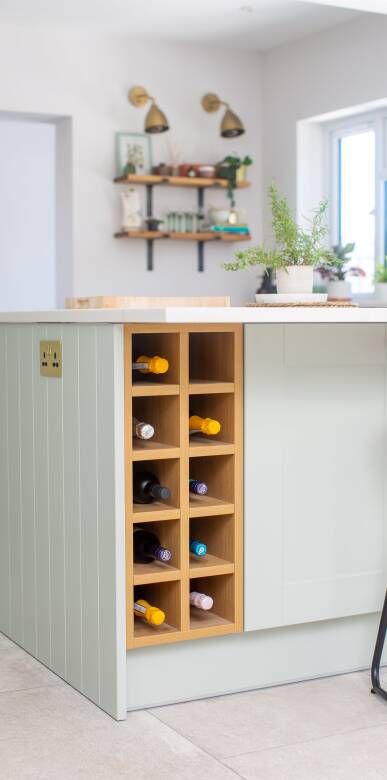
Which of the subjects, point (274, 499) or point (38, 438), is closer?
point (274, 499)

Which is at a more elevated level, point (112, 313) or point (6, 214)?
point (6, 214)

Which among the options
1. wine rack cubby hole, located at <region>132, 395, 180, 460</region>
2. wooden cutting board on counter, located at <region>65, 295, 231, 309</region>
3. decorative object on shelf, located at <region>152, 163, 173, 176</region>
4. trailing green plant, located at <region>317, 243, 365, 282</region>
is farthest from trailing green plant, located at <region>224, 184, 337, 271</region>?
decorative object on shelf, located at <region>152, 163, 173, 176</region>

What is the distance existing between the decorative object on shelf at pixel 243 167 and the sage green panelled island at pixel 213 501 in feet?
12.1

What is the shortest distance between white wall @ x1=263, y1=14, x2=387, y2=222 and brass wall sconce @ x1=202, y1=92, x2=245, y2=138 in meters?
0.28

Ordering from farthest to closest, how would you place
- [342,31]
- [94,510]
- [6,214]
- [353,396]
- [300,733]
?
1. [6,214]
2. [342,31]
3. [353,396]
4. [94,510]
5. [300,733]

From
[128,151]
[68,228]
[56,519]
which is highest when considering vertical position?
[128,151]

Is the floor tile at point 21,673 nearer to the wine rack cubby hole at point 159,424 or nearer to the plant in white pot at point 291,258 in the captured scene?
the wine rack cubby hole at point 159,424

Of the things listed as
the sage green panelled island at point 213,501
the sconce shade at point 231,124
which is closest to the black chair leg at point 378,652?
the sage green panelled island at point 213,501

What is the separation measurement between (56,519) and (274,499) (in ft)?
2.00

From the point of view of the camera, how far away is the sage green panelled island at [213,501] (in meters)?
2.68

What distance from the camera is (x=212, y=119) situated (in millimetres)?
6676

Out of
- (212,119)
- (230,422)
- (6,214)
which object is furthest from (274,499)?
(6,214)

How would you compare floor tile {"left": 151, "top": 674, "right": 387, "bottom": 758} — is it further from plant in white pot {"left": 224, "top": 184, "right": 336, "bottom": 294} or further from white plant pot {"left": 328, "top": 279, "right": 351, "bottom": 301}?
white plant pot {"left": 328, "top": 279, "right": 351, "bottom": 301}

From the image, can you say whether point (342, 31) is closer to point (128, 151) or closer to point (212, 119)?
point (212, 119)
